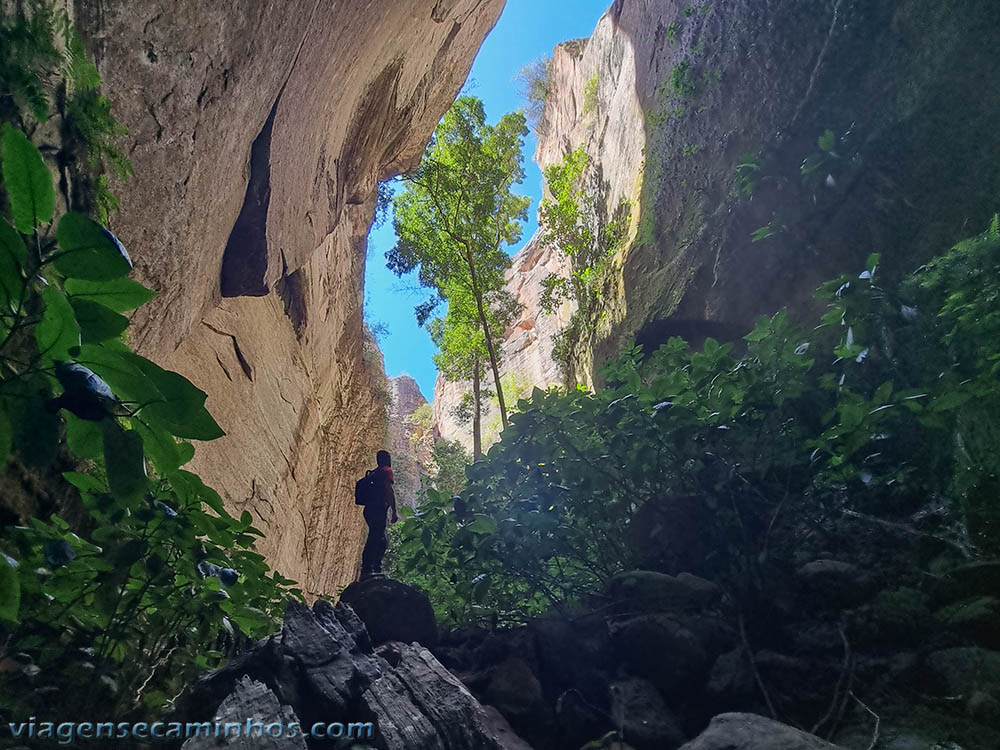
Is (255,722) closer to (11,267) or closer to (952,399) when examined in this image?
(11,267)

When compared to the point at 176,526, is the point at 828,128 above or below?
above

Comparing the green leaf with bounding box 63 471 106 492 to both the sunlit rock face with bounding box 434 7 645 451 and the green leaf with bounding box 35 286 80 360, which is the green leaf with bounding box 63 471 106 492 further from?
the sunlit rock face with bounding box 434 7 645 451

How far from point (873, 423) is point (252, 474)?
254 inches

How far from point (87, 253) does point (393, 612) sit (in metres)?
3.44

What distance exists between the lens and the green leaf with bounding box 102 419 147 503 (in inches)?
43.0

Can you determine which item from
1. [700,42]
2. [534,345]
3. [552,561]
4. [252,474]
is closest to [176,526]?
[552,561]

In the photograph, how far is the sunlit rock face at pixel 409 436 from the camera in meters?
18.6

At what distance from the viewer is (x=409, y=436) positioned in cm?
3247

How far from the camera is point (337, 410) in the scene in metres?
12.2

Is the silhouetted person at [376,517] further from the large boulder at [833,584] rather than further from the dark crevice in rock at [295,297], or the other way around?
the large boulder at [833,584]

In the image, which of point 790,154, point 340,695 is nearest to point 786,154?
point 790,154

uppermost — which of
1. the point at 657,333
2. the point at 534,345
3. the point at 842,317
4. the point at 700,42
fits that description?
the point at 534,345

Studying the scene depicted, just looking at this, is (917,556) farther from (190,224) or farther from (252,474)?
(252,474)

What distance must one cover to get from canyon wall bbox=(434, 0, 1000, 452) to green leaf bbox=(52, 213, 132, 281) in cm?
440
